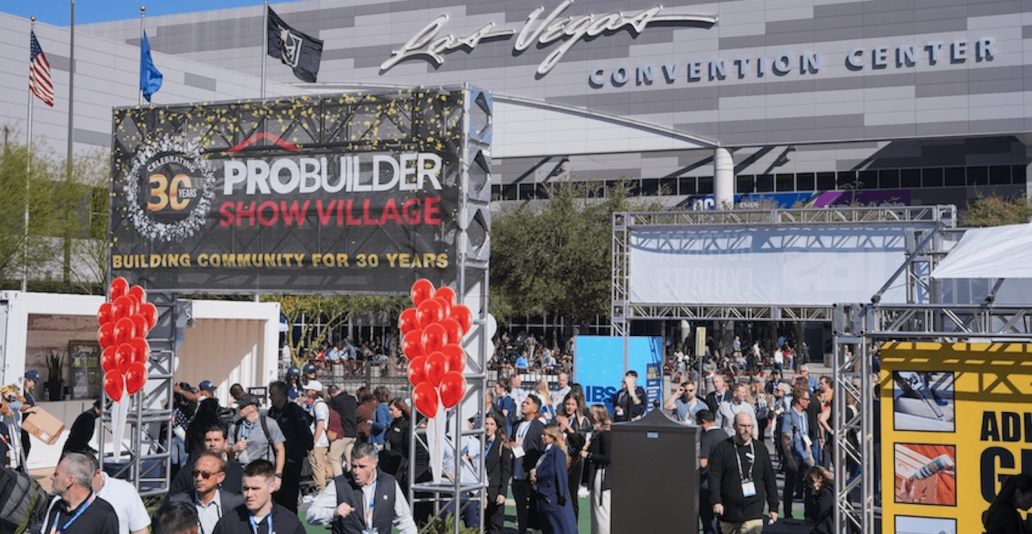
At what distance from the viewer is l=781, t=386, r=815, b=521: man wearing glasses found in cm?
1435

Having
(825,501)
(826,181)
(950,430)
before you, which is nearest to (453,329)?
(825,501)

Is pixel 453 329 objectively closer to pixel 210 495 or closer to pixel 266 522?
pixel 210 495

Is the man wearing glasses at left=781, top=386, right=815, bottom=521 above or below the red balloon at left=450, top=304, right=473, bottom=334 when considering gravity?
below

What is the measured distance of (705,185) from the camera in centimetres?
5831

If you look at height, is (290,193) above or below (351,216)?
above

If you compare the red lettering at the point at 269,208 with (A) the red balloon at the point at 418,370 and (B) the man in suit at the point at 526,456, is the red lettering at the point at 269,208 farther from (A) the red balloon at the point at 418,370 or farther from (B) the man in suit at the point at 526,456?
(B) the man in suit at the point at 526,456

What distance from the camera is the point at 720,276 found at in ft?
81.7

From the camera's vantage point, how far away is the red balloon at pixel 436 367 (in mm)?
11281

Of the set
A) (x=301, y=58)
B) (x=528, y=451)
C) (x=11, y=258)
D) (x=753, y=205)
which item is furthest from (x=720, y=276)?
(x=753, y=205)

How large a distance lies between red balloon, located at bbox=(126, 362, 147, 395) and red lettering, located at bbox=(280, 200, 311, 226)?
2723 mm

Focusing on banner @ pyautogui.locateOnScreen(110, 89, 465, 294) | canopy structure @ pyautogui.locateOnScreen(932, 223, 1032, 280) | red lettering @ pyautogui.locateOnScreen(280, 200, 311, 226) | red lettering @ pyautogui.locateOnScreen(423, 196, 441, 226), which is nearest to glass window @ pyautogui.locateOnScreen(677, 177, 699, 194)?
canopy structure @ pyautogui.locateOnScreen(932, 223, 1032, 280)

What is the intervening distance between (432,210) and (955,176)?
48268 millimetres

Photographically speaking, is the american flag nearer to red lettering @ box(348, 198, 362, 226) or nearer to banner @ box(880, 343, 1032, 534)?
red lettering @ box(348, 198, 362, 226)

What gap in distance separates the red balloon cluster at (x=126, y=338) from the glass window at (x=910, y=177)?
48.0 m
